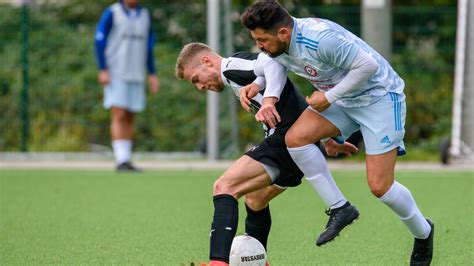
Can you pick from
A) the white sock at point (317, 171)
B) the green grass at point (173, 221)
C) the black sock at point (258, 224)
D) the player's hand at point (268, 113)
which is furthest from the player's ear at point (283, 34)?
the green grass at point (173, 221)

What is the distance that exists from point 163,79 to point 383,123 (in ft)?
30.2

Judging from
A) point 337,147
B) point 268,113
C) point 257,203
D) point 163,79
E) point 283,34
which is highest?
point 283,34

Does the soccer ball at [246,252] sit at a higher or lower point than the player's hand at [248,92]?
lower

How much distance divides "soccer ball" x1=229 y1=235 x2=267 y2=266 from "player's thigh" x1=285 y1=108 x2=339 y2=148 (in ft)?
1.95

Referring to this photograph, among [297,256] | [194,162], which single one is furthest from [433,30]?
[297,256]

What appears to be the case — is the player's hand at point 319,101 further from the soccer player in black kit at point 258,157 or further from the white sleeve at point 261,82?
the white sleeve at point 261,82

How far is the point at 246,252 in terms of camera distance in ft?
19.3

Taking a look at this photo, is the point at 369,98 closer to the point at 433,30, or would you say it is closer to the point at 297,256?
the point at 297,256

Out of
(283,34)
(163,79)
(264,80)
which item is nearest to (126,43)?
(163,79)

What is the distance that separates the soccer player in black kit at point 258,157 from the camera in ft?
18.7

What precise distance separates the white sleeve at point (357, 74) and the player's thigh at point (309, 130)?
27cm

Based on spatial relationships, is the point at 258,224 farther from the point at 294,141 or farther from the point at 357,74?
the point at 357,74

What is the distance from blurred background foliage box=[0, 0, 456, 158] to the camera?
1437 cm

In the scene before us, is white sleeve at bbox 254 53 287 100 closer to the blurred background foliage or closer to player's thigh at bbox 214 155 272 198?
player's thigh at bbox 214 155 272 198
